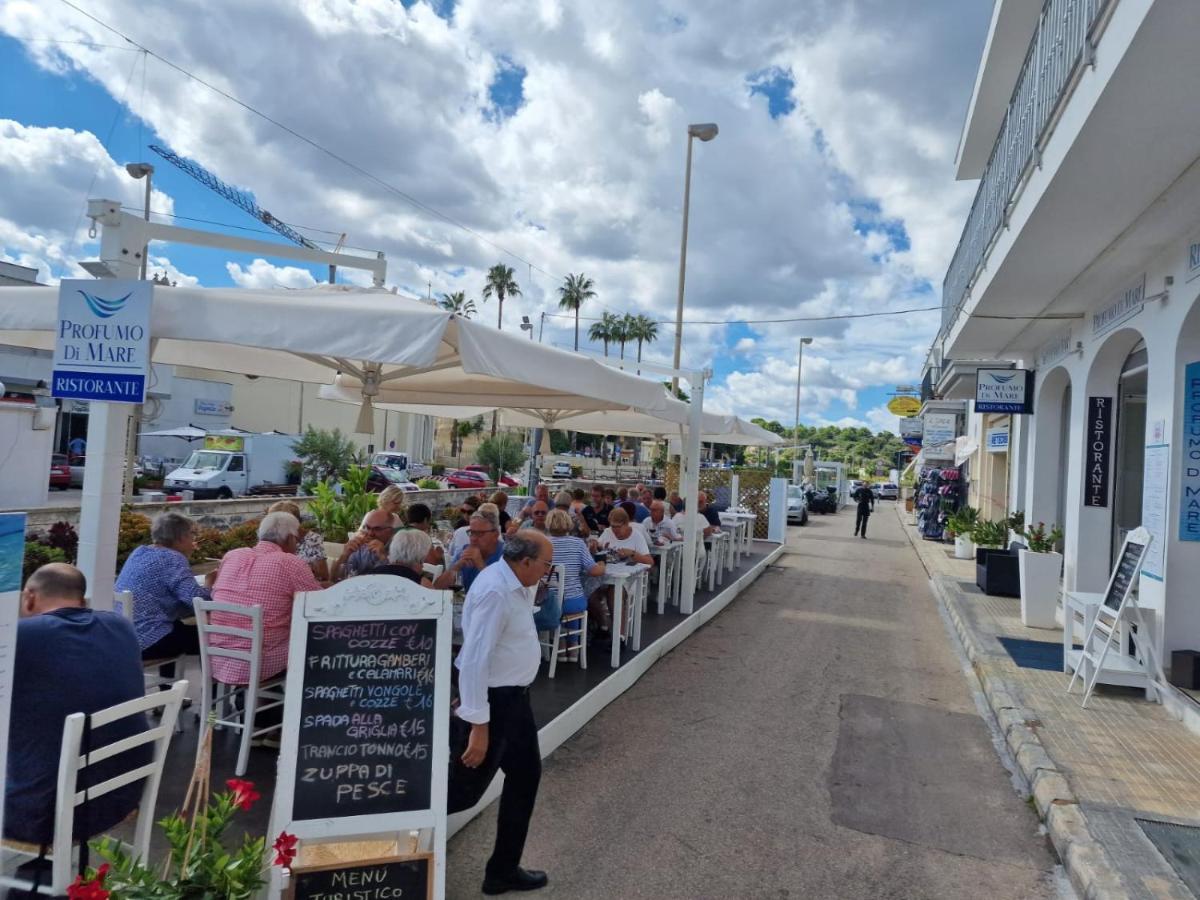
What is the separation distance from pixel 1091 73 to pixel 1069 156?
70 centimetres

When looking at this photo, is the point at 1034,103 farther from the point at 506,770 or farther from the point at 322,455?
the point at 322,455

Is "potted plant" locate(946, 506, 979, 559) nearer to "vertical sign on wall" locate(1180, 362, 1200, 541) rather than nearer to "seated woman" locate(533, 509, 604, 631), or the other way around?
"vertical sign on wall" locate(1180, 362, 1200, 541)

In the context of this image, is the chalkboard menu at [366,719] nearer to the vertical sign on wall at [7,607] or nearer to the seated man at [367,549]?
the vertical sign on wall at [7,607]

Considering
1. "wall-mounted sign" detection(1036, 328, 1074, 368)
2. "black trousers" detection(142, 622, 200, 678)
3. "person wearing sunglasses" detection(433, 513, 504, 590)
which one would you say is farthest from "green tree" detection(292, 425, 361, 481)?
"black trousers" detection(142, 622, 200, 678)

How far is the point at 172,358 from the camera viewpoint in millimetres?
6746

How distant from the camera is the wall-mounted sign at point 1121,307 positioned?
24.5 ft

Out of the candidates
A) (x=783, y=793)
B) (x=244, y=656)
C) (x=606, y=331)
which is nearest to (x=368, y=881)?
(x=244, y=656)

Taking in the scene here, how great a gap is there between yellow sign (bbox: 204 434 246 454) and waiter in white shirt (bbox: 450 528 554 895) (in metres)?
26.3

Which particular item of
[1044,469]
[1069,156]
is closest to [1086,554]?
[1044,469]

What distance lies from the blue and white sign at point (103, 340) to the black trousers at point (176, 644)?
1493 millimetres

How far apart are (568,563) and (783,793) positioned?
2.51 m

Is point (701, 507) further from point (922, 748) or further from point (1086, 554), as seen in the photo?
point (922, 748)

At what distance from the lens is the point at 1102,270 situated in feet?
25.3

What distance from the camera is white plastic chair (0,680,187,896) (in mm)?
2437
